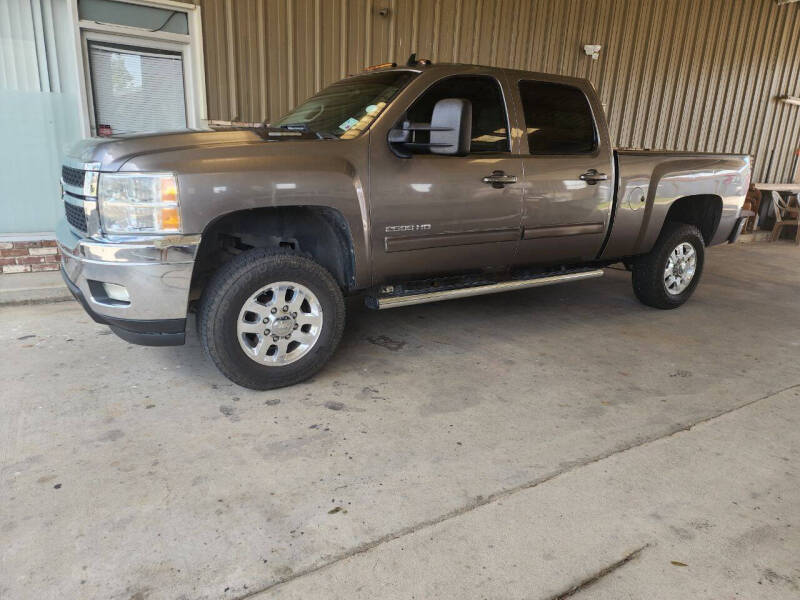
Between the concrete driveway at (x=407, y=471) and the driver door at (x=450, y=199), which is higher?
the driver door at (x=450, y=199)

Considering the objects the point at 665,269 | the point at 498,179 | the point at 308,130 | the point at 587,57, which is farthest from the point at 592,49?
the point at 308,130

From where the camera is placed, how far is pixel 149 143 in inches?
119

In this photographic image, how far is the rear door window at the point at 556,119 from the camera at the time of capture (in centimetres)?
425

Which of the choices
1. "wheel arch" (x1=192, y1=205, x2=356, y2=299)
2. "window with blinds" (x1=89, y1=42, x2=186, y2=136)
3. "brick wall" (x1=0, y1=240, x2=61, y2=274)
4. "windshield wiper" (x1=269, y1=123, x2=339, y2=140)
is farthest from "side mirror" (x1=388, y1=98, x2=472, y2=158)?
"brick wall" (x1=0, y1=240, x2=61, y2=274)

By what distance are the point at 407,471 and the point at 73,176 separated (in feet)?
8.40

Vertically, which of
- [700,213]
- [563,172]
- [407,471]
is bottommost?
[407,471]

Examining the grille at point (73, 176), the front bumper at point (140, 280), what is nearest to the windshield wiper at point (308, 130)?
the front bumper at point (140, 280)

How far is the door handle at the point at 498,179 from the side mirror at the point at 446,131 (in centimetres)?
50

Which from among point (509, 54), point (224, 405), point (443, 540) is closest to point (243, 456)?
point (224, 405)

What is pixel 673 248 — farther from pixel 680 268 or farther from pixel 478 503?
pixel 478 503

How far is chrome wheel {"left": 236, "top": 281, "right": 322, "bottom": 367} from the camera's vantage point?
331 centimetres

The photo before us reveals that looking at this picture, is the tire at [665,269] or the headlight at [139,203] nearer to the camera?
the headlight at [139,203]

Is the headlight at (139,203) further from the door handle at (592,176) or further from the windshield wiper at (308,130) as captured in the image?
the door handle at (592,176)

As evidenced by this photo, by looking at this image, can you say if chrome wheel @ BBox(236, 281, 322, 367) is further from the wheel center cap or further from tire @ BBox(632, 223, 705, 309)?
tire @ BBox(632, 223, 705, 309)
